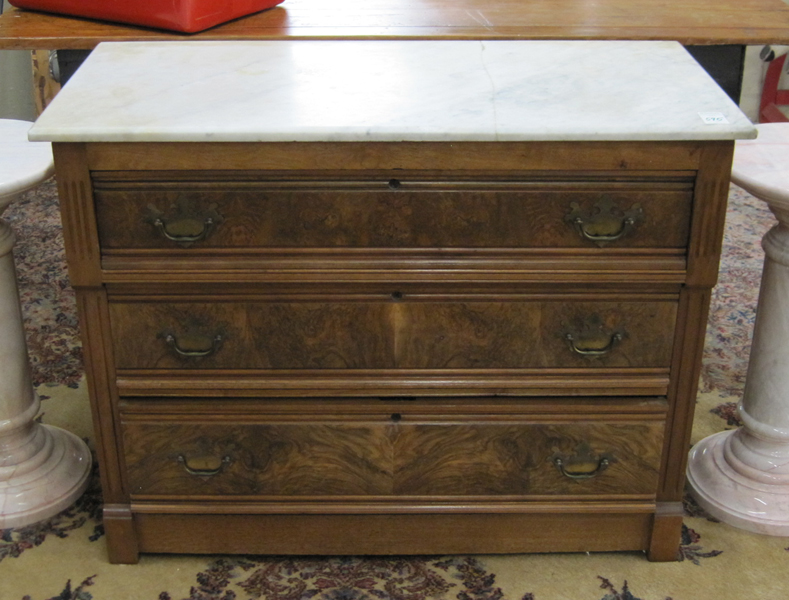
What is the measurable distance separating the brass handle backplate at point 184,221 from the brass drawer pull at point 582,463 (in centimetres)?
71

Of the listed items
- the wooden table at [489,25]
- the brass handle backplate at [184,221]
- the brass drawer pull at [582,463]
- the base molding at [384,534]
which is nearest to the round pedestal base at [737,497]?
the base molding at [384,534]

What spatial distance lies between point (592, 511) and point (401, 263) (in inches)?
22.9

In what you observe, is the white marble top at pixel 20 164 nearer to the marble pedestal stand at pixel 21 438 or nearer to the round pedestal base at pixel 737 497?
the marble pedestal stand at pixel 21 438

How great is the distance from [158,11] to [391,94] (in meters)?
0.63

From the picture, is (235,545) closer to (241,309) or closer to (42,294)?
(241,309)

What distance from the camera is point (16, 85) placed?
11.7 ft

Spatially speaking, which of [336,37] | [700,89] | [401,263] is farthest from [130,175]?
[700,89]

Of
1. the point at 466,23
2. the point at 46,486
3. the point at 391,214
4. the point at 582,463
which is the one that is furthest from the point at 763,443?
the point at 46,486

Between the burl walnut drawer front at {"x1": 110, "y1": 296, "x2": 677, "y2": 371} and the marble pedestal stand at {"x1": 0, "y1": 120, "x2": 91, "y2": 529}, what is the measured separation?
1.19 feet

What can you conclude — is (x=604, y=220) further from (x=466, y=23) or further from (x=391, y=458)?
(x=466, y=23)

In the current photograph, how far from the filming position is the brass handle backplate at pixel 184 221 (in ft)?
4.73

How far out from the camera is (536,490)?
1.66 metres

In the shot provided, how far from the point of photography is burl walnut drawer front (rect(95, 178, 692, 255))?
143cm

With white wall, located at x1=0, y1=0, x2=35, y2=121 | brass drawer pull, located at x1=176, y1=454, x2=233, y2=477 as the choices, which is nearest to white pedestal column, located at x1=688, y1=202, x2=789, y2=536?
brass drawer pull, located at x1=176, y1=454, x2=233, y2=477
